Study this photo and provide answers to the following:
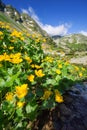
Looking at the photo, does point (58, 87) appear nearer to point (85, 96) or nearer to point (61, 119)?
point (61, 119)

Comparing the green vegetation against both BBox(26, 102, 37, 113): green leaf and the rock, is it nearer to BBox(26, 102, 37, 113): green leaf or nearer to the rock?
BBox(26, 102, 37, 113): green leaf

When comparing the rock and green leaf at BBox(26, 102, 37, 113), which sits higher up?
green leaf at BBox(26, 102, 37, 113)

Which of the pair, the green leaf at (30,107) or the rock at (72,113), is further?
the rock at (72,113)

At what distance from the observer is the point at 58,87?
4984mm

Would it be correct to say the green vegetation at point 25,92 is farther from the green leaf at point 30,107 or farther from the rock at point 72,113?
the rock at point 72,113

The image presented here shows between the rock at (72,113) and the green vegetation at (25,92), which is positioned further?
the rock at (72,113)

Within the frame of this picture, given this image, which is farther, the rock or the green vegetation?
the rock

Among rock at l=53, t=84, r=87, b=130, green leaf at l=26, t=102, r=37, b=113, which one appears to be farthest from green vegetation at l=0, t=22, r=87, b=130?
rock at l=53, t=84, r=87, b=130

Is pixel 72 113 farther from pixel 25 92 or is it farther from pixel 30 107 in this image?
pixel 25 92

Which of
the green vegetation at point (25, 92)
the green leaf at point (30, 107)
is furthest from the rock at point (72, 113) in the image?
the green leaf at point (30, 107)

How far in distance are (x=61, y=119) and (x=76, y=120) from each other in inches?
12.2

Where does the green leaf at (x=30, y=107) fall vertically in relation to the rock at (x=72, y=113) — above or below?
above

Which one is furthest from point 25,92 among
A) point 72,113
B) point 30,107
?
point 72,113

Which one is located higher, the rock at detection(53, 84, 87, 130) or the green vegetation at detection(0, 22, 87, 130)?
the green vegetation at detection(0, 22, 87, 130)
